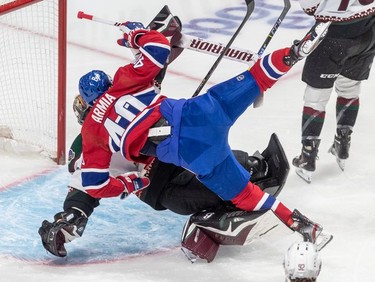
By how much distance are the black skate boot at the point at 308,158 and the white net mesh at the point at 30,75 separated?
1.16m

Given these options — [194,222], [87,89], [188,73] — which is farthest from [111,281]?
[188,73]

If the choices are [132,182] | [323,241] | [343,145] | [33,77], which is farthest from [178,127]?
[33,77]

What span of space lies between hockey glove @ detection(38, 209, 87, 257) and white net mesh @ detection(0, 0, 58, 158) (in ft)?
3.25

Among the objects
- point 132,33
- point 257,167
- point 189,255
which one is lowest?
point 189,255

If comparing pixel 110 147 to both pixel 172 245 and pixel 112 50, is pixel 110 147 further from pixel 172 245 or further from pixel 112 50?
pixel 112 50

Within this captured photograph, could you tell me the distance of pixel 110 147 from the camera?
388cm

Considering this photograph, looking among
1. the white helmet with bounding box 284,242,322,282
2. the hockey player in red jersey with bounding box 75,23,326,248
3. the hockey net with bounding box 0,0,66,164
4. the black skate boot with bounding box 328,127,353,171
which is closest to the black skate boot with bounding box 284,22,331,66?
the hockey player in red jersey with bounding box 75,23,326,248

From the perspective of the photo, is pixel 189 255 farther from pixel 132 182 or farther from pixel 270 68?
pixel 270 68

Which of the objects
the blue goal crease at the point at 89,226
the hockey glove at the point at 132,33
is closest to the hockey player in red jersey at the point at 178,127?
the hockey glove at the point at 132,33

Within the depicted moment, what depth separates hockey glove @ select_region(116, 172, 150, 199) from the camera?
13.1 ft

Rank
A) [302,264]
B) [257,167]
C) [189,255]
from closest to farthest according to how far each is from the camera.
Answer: [302,264]
[189,255]
[257,167]

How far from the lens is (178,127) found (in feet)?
12.2

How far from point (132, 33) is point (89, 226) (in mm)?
808

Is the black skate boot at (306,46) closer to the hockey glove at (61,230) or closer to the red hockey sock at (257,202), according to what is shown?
the red hockey sock at (257,202)
